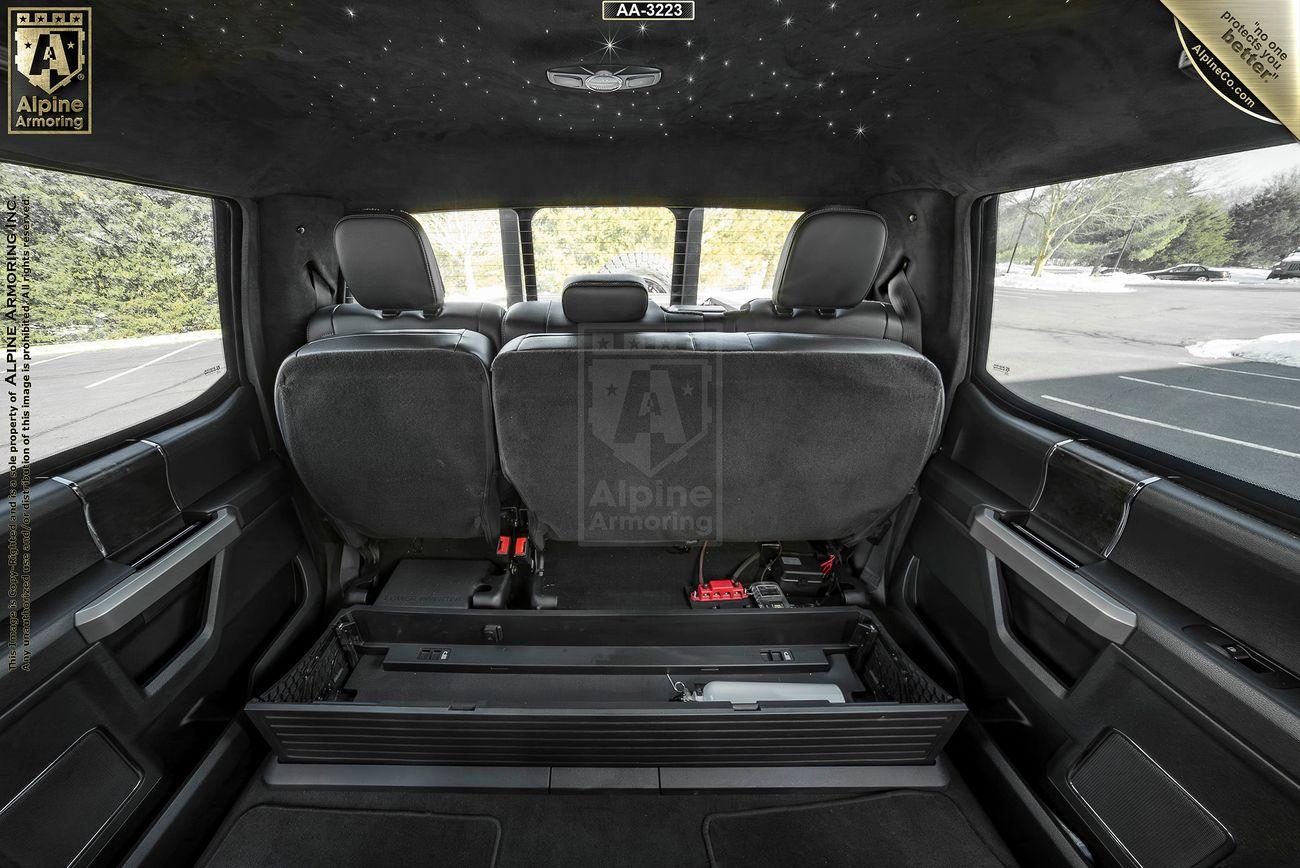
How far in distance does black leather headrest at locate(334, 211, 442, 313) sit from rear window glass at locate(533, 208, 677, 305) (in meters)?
1.07

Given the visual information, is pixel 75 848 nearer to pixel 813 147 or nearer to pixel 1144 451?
pixel 1144 451

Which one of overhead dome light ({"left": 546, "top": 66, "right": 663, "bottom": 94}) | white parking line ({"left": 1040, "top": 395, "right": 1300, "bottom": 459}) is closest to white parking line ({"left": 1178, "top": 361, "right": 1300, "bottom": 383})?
white parking line ({"left": 1040, "top": 395, "right": 1300, "bottom": 459})

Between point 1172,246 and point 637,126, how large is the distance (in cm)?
192

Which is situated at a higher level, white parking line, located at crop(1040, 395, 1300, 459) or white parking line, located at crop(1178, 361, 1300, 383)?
white parking line, located at crop(1178, 361, 1300, 383)

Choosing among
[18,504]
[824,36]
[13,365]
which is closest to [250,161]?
[13,365]

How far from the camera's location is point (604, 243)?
10.9 feet

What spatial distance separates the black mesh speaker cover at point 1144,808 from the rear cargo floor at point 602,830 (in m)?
0.39

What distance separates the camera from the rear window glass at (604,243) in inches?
124

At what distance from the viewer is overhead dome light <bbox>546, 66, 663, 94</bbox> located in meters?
1.78

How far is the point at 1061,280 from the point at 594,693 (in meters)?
2.26

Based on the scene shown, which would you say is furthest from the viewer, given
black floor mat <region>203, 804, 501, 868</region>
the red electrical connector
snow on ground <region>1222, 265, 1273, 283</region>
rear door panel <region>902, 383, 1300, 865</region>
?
the red electrical connector

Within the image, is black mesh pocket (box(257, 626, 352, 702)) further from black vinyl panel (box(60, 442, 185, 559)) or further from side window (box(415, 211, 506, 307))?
side window (box(415, 211, 506, 307))

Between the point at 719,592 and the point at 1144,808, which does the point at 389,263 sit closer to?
the point at 719,592

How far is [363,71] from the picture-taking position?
1.72 metres
